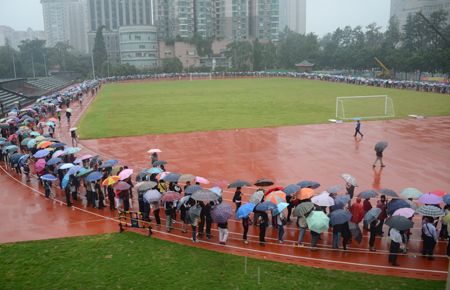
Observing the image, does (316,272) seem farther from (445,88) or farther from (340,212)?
(445,88)

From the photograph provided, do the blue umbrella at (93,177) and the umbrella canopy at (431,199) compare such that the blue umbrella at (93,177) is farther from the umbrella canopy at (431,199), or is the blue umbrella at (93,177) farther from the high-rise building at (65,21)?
the high-rise building at (65,21)

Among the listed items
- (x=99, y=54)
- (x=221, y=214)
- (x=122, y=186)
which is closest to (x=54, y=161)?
(x=122, y=186)

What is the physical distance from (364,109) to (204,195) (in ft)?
90.3

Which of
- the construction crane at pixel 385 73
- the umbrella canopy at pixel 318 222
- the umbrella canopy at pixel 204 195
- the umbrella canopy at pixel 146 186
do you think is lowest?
the umbrella canopy at pixel 318 222

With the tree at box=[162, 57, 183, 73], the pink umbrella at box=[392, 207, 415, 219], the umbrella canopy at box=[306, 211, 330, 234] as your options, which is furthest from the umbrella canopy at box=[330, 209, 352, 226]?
the tree at box=[162, 57, 183, 73]

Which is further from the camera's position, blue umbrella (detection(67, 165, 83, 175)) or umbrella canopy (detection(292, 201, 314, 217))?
blue umbrella (detection(67, 165, 83, 175))

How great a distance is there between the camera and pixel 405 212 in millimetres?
9523

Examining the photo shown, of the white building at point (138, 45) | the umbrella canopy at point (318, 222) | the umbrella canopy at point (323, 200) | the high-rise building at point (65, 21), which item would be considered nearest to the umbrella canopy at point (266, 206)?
the umbrella canopy at point (318, 222)

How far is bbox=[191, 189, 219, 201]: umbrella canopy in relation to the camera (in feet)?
33.7

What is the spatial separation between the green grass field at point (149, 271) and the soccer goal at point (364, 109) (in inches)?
871

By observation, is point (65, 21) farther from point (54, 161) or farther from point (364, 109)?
point (54, 161)

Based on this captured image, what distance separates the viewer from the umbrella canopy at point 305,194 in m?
10.9

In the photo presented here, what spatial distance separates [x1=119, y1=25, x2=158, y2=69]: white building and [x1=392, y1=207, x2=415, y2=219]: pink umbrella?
102113 millimetres

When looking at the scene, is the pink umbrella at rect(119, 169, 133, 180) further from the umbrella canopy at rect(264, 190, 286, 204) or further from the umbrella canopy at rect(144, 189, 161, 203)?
the umbrella canopy at rect(264, 190, 286, 204)
